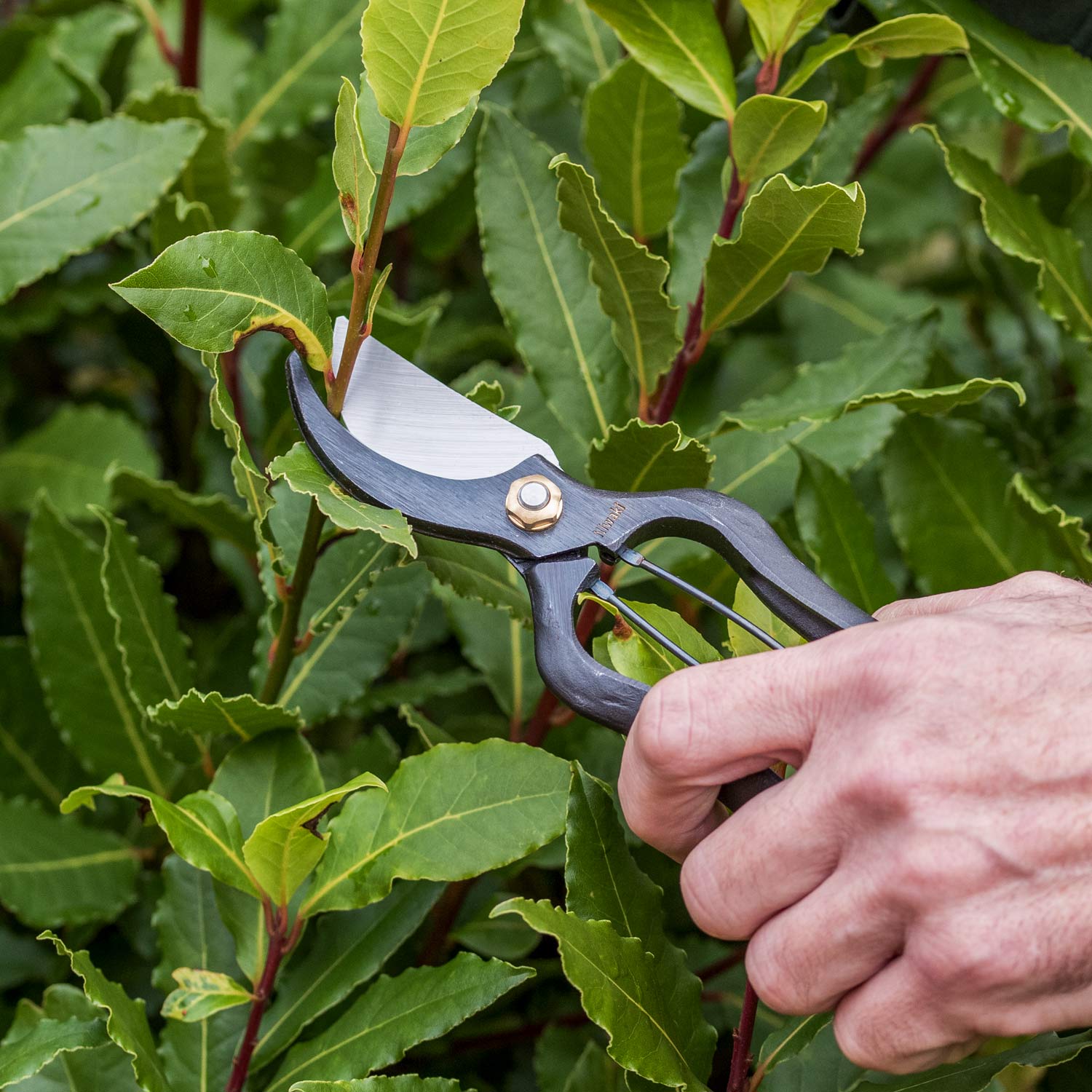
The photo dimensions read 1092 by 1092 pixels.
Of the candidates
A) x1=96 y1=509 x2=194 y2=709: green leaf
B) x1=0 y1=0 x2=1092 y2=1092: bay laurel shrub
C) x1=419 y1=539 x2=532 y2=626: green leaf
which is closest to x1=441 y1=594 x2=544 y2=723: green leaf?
x1=0 y1=0 x2=1092 y2=1092: bay laurel shrub

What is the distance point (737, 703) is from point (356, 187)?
420mm

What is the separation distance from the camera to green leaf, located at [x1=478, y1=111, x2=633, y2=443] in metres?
1.08

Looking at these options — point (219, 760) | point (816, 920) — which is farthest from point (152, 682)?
point (816, 920)

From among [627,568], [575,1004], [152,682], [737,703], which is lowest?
[575,1004]

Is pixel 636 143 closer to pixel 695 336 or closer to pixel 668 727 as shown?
pixel 695 336

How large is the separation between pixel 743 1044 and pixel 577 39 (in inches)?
42.1

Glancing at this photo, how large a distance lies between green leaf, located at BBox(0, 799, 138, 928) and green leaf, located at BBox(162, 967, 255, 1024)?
29 cm

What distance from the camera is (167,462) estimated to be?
1.64 m

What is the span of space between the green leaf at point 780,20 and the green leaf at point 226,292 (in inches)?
17.3

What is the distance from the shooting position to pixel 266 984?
3.00ft

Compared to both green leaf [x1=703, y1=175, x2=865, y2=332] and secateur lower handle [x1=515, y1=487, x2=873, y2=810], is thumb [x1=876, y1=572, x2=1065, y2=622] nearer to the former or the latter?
secateur lower handle [x1=515, y1=487, x2=873, y2=810]

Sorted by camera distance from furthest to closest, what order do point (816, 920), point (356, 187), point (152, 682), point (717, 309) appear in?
point (152, 682) → point (717, 309) → point (356, 187) → point (816, 920)

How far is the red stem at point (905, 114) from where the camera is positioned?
1484 mm

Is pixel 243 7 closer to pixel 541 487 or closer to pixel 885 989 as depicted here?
pixel 541 487
